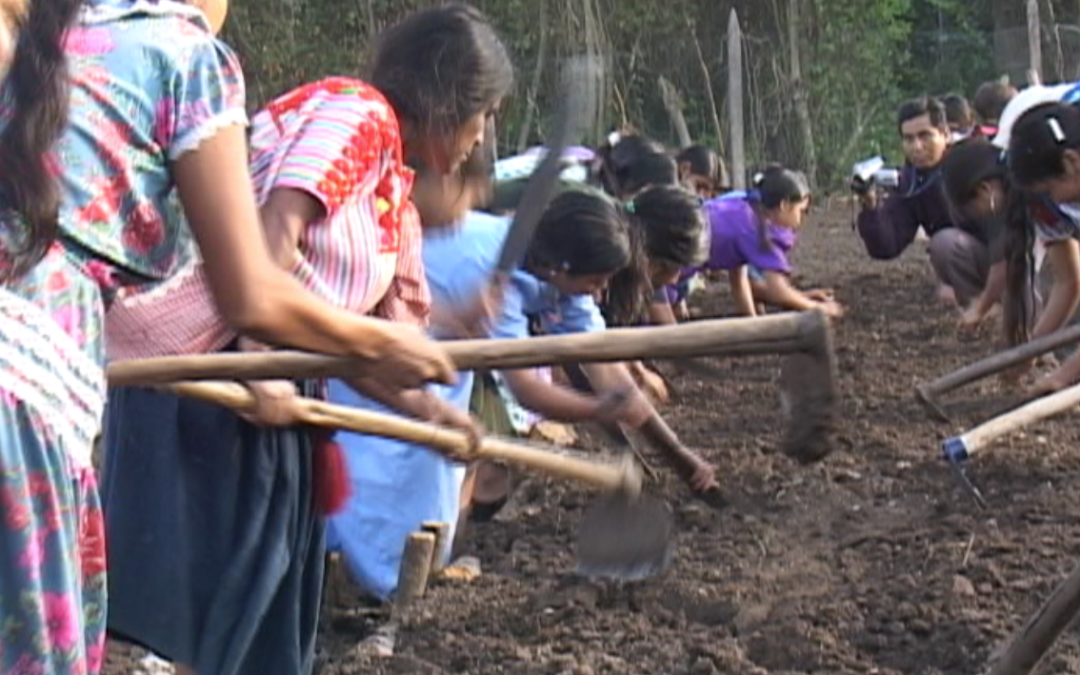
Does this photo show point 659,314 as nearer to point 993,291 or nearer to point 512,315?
point 993,291

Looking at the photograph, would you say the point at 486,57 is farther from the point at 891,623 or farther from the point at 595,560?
the point at 891,623

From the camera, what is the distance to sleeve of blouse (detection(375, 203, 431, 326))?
10.3 ft

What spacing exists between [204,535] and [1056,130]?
3.13 metres

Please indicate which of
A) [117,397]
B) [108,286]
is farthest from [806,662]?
[108,286]

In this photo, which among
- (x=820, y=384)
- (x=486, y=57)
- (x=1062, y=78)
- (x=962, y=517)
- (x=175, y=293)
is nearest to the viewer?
(x=820, y=384)

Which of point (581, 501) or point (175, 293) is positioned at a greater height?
point (175, 293)

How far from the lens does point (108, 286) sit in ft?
6.73

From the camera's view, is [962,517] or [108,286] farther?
[962,517]

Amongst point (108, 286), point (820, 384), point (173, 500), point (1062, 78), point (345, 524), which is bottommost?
point (1062, 78)

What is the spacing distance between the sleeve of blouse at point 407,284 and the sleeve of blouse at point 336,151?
0.78 feet

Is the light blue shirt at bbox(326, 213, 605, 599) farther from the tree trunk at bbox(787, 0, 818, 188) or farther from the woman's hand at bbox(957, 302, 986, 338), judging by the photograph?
the tree trunk at bbox(787, 0, 818, 188)

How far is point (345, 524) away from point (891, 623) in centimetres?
127

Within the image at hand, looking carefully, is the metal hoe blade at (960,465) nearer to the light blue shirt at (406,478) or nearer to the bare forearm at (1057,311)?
the light blue shirt at (406,478)

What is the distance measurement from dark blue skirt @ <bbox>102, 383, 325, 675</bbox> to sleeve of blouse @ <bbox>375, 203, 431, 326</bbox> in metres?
0.35
